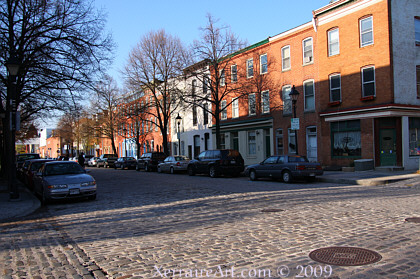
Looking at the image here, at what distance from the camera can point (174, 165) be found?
27.8 m

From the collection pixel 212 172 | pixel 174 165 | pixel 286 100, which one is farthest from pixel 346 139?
pixel 174 165

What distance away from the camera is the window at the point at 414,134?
21406mm

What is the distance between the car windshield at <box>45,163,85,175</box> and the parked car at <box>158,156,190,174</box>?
1389cm

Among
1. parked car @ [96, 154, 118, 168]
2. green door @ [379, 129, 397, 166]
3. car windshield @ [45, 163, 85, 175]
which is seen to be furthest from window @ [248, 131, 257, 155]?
parked car @ [96, 154, 118, 168]

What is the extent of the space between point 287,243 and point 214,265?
1.64m

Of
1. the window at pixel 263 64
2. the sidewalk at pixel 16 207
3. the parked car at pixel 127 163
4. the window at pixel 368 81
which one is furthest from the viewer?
the parked car at pixel 127 163

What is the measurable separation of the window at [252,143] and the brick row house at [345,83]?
506mm

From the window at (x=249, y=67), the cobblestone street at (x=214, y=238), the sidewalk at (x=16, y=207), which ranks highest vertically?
the window at (x=249, y=67)

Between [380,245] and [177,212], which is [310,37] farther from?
[380,245]

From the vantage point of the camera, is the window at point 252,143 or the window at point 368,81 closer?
the window at point 368,81

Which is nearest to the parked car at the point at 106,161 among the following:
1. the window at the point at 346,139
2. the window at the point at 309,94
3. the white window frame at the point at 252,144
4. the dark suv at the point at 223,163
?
the white window frame at the point at 252,144

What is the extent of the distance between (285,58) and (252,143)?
7937mm

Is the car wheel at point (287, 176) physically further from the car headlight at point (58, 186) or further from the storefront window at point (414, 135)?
the car headlight at point (58, 186)

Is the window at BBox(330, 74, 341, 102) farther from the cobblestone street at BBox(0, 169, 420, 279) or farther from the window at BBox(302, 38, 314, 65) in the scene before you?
the cobblestone street at BBox(0, 169, 420, 279)
